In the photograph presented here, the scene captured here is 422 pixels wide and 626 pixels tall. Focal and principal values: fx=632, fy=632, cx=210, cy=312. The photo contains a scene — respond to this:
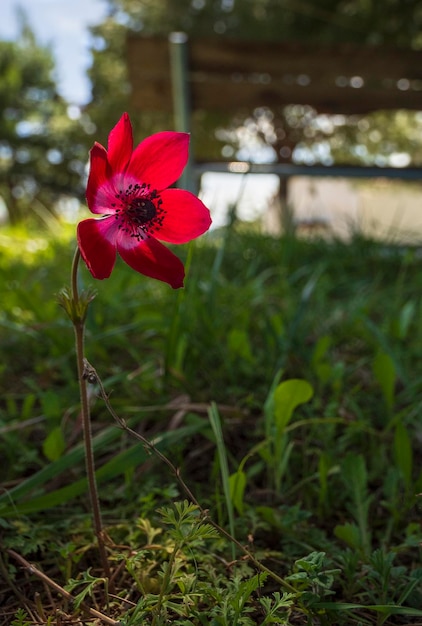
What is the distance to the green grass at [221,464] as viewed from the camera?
0.81m

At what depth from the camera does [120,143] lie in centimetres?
74

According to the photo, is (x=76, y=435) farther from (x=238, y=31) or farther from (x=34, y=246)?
(x=238, y=31)

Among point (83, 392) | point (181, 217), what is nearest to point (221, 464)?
point (83, 392)

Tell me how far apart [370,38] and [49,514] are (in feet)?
51.1

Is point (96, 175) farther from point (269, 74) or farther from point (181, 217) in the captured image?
point (269, 74)

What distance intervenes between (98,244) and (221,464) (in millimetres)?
436

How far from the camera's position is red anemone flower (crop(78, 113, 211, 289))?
29.4 inches

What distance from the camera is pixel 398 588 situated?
86 cm

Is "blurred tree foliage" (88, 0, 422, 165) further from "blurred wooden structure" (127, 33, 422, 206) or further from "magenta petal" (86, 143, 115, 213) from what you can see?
"magenta petal" (86, 143, 115, 213)

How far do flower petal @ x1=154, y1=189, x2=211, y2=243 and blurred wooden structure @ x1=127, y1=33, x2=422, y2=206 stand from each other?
3.70 meters

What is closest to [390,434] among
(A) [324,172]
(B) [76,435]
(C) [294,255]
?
(B) [76,435]

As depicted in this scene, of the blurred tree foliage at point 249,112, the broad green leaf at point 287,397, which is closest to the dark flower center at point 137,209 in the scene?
the broad green leaf at point 287,397

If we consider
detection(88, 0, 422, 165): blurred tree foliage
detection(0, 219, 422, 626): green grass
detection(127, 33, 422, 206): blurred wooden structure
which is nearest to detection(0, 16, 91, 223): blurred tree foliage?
detection(88, 0, 422, 165): blurred tree foliage

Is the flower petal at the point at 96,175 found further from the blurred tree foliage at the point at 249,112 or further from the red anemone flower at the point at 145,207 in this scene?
the blurred tree foliage at the point at 249,112
